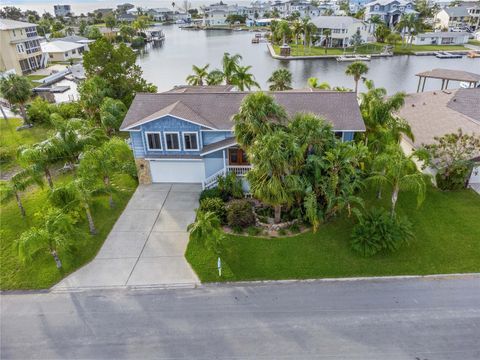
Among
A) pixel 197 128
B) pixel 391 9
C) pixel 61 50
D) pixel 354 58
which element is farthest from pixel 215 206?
pixel 391 9

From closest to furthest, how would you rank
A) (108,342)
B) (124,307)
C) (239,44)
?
(108,342) → (124,307) → (239,44)

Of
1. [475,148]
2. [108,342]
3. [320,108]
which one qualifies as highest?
[320,108]

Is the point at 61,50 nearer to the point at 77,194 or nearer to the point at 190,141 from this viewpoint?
the point at 190,141

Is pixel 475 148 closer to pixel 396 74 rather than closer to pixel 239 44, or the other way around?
pixel 396 74

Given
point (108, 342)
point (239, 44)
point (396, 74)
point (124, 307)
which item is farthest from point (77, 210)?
point (239, 44)

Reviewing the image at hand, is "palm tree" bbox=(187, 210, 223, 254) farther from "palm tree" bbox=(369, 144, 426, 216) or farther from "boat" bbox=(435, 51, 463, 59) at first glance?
"boat" bbox=(435, 51, 463, 59)

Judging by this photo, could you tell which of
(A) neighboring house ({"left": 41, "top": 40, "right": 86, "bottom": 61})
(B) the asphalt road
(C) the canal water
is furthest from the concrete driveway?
(A) neighboring house ({"left": 41, "top": 40, "right": 86, "bottom": 61})

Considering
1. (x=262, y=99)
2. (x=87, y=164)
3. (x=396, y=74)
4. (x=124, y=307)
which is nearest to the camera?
(x=124, y=307)
